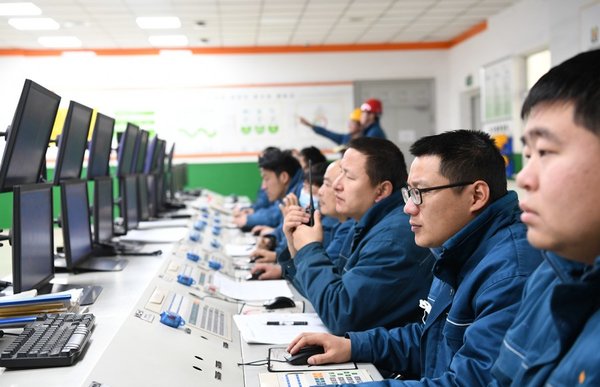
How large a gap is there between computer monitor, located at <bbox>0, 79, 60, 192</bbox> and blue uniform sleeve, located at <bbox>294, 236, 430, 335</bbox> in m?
0.93

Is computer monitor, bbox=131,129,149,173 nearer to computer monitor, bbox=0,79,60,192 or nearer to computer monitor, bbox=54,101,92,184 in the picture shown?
computer monitor, bbox=54,101,92,184

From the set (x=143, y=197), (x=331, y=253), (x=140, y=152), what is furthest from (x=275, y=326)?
(x=140, y=152)

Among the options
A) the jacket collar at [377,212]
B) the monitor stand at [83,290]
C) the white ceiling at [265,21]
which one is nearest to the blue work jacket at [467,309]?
the jacket collar at [377,212]

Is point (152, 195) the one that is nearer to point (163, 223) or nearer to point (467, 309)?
point (163, 223)

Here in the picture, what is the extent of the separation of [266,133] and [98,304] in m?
8.11

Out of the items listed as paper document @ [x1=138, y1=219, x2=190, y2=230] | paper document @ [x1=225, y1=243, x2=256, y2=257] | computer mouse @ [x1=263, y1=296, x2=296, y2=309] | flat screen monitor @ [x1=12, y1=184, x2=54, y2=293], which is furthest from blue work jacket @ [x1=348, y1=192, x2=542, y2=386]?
paper document @ [x1=138, y1=219, x2=190, y2=230]

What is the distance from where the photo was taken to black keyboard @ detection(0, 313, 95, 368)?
4.00 ft

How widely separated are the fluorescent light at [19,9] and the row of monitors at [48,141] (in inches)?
163

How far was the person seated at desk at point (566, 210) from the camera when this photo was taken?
788 mm

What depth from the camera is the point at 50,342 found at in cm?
A: 129

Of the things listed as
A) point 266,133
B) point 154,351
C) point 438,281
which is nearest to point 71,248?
point 154,351

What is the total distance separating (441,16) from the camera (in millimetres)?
7941

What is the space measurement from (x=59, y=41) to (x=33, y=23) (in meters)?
1.15

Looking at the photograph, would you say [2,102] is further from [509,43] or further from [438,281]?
[438,281]
